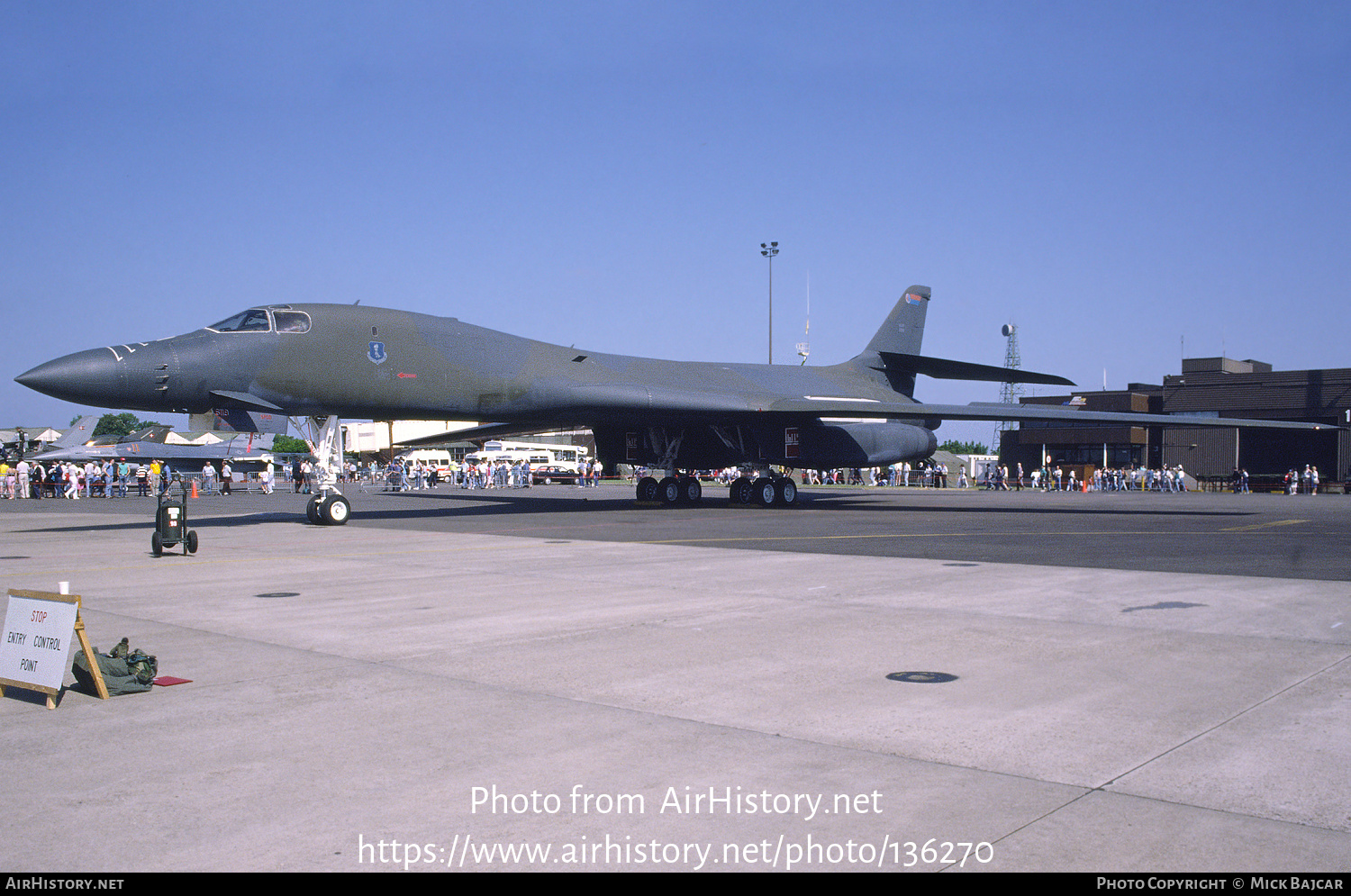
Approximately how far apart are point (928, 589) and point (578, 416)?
12.9 m

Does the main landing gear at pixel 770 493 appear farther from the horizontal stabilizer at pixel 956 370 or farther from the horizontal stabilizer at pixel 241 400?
the horizontal stabilizer at pixel 241 400

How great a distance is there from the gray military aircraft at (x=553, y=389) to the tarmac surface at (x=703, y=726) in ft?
19.9

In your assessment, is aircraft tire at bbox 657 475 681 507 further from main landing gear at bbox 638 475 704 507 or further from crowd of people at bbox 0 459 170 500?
crowd of people at bbox 0 459 170 500

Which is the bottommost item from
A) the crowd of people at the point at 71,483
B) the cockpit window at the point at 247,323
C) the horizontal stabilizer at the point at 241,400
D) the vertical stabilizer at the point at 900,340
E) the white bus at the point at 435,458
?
the crowd of people at the point at 71,483

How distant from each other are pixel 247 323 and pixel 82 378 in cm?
295

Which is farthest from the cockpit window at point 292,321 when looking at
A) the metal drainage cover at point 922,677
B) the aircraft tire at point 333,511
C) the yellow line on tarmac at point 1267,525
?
the yellow line on tarmac at point 1267,525

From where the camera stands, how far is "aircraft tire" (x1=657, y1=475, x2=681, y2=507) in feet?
84.1

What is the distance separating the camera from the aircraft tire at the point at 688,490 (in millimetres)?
25828

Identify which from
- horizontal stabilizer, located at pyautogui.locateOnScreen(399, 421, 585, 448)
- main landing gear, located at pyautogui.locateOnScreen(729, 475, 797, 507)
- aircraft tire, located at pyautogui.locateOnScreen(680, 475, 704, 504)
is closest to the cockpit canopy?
horizontal stabilizer, located at pyautogui.locateOnScreen(399, 421, 585, 448)

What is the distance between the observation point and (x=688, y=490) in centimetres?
2588

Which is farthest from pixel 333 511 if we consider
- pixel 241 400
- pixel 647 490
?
pixel 647 490

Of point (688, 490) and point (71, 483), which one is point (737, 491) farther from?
point (71, 483)

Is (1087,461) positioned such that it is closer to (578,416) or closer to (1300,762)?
(578,416)
